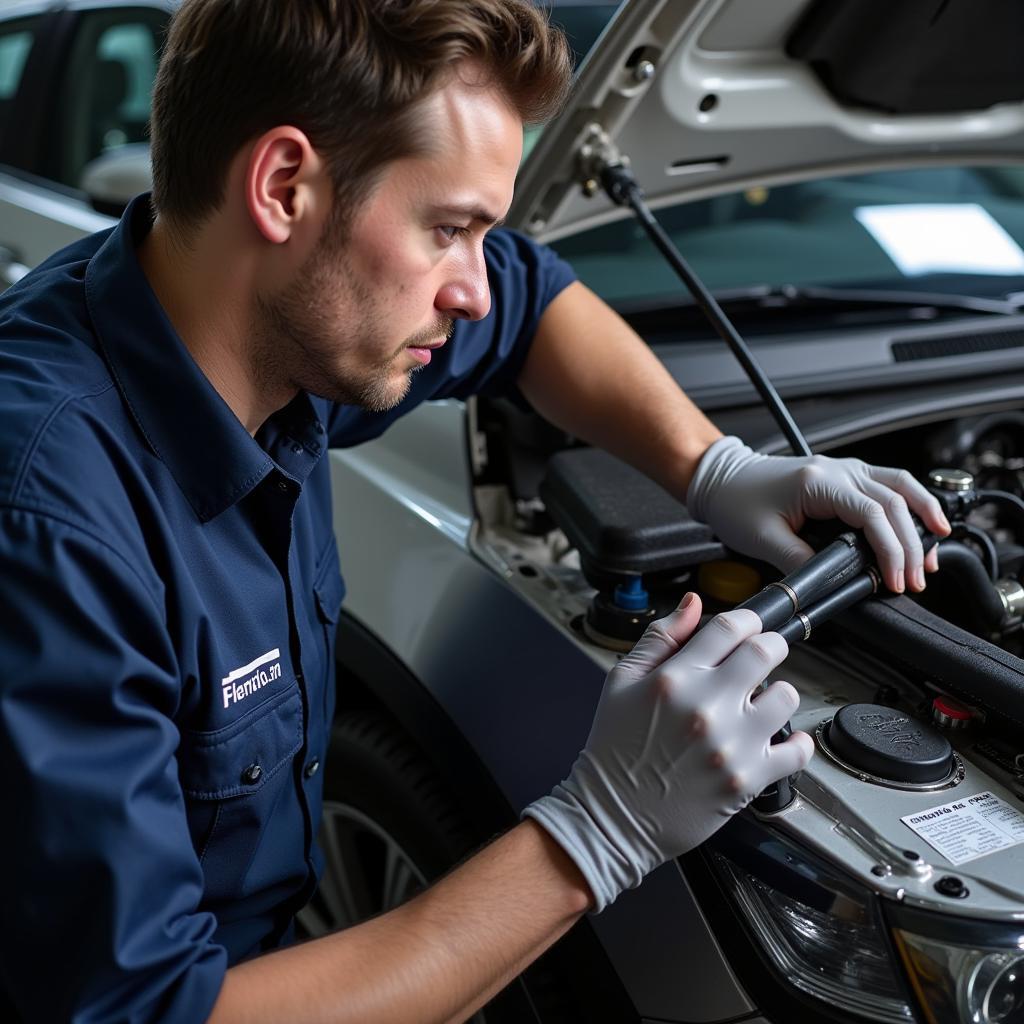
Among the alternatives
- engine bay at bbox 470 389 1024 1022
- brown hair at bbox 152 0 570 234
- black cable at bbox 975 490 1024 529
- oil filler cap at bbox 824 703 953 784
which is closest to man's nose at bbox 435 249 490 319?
brown hair at bbox 152 0 570 234

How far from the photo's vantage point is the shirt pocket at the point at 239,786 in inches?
40.6

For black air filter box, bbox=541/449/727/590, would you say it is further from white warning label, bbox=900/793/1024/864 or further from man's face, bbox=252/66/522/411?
white warning label, bbox=900/793/1024/864

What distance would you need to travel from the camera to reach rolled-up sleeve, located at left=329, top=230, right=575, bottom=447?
4.50 ft

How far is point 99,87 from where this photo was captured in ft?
8.45

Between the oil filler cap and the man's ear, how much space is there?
0.63 metres

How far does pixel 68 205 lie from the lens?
7.81ft

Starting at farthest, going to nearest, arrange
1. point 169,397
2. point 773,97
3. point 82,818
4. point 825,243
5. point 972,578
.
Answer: point 825,243 < point 773,97 < point 972,578 < point 169,397 < point 82,818

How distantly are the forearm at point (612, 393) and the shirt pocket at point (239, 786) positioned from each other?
0.50 meters

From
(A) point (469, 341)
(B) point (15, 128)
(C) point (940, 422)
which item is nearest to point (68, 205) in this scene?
(B) point (15, 128)

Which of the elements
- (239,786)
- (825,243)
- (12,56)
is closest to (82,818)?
(239,786)

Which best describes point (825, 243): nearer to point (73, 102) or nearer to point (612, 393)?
point (612, 393)

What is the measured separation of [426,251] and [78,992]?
24.9 inches

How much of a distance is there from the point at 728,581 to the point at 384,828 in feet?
1.75

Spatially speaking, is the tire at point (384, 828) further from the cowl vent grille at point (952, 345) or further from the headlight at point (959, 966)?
the cowl vent grille at point (952, 345)
